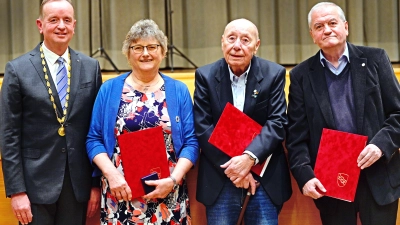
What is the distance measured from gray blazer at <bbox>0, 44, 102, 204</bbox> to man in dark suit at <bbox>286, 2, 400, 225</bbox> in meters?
1.09

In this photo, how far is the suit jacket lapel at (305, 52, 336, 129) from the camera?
252 cm

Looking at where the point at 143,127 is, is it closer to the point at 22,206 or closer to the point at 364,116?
the point at 22,206

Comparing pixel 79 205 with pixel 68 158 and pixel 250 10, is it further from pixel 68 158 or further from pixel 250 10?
pixel 250 10

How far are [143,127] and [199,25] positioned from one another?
351cm

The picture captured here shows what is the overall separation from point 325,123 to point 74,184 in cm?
129

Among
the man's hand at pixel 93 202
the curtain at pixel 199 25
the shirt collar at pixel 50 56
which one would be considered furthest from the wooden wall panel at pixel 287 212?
the curtain at pixel 199 25

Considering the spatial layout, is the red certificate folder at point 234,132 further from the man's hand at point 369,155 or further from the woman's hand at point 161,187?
the man's hand at point 369,155

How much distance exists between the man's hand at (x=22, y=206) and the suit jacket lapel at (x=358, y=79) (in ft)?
5.45

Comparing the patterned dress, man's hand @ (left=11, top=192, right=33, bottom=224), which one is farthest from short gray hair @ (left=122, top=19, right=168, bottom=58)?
man's hand @ (left=11, top=192, right=33, bottom=224)

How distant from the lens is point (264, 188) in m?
2.54

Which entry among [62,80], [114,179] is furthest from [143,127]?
[62,80]

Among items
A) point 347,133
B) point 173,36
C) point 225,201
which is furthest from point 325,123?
point 173,36

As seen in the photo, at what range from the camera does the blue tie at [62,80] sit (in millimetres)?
2604

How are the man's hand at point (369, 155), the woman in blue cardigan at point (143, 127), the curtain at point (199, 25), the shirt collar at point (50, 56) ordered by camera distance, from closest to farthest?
the man's hand at point (369, 155) → the woman in blue cardigan at point (143, 127) → the shirt collar at point (50, 56) → the curtain at point (199, 25)
